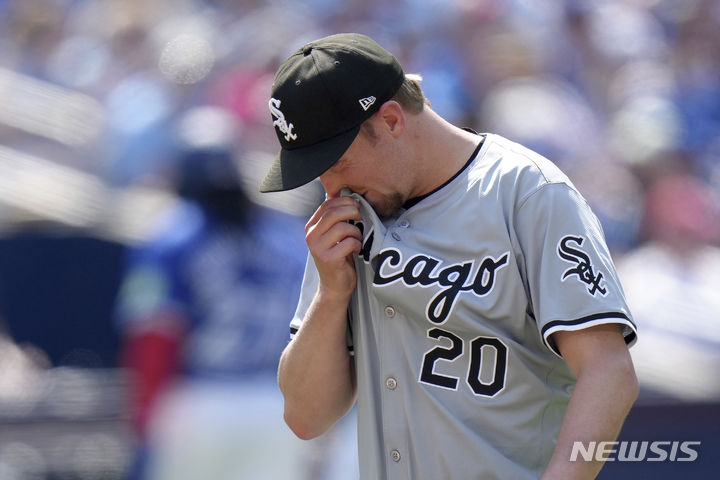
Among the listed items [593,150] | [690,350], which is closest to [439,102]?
[593,150]

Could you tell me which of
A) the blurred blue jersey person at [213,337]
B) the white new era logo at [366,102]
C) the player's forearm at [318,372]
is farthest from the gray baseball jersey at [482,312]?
the blurred blue jersey person at [213,337]

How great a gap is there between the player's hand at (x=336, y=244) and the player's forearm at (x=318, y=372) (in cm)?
4

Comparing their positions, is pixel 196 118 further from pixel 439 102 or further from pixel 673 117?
pixel 673 117

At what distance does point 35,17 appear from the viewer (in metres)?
5.57

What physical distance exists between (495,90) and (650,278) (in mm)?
1281

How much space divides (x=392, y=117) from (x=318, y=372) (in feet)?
1.81

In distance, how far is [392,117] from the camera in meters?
1.86

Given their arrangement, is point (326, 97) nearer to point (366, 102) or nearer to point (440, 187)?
point (366, 102)

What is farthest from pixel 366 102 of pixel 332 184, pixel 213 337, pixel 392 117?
pixel 213 337

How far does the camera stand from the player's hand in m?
1.86

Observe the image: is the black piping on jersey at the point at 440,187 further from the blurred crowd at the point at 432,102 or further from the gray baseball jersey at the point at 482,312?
the blurred crowd at the point at 432,102

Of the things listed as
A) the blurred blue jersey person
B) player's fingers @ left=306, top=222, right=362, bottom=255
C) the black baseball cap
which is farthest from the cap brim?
the blurred blue jersey person

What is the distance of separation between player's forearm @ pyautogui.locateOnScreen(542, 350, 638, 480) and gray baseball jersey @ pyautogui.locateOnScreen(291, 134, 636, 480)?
0.33 ft

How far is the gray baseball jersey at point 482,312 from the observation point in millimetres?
1708
